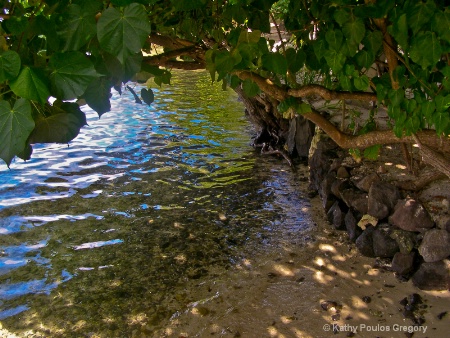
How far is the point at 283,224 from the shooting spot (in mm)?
5227

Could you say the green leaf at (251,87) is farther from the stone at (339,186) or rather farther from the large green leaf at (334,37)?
the stone at (339,186)

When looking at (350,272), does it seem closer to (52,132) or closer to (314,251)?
(314,251)

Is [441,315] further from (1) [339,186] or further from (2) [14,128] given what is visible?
(2) [14,128]

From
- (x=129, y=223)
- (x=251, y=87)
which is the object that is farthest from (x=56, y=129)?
(x=129, y=223)

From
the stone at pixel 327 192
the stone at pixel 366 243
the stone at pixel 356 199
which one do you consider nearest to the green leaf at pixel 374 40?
the stone at pixel 366 243

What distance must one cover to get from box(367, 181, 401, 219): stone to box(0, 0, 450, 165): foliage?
4.70ft

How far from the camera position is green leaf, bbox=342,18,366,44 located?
236 centimetres

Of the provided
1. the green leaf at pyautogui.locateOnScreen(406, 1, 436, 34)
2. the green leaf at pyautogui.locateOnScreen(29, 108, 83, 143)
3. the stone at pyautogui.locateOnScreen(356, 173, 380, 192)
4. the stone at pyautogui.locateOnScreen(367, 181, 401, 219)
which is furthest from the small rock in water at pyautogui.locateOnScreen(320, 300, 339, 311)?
the green leaf at pyautogui.locateOnScreen(29, 108, 83, 143)

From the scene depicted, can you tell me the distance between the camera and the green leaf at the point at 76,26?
154cm

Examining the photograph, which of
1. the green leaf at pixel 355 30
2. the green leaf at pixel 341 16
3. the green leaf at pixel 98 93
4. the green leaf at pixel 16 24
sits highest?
the green leaf at pixel 341 16

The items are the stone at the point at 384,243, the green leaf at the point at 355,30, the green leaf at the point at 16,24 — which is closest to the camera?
the green leaf at the point at 16,24

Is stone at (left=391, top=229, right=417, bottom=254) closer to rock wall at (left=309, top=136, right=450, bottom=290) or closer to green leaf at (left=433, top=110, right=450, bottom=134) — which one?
rock wall at (left=309, top=136, right=450, bottom=290)

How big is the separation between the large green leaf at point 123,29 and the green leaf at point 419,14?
1391mm

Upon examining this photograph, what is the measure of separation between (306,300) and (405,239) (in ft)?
3.45
